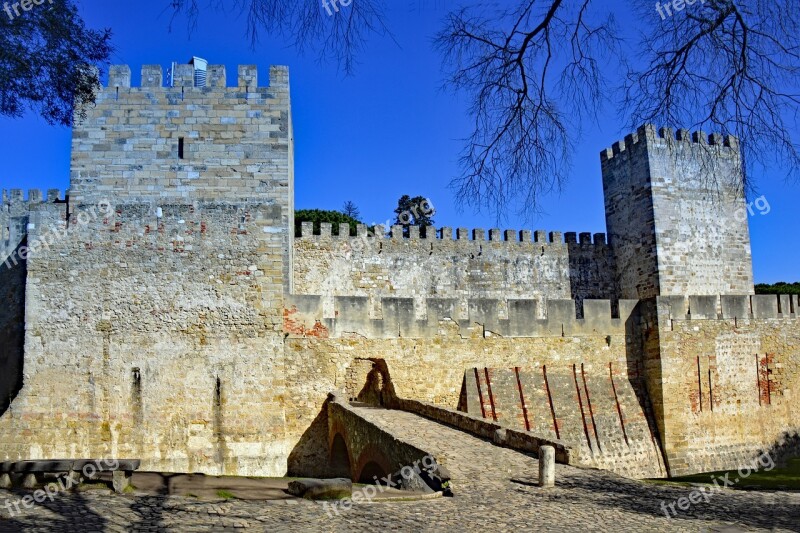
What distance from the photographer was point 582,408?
16344 mm

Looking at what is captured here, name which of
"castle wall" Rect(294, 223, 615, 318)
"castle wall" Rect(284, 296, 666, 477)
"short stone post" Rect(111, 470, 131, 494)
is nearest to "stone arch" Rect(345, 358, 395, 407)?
"castle wall" Rect(284, 296, 666, 477)

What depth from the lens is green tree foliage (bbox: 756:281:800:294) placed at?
36.5 meters

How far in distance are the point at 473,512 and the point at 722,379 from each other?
13.3 meters

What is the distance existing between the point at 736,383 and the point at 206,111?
1514 cm

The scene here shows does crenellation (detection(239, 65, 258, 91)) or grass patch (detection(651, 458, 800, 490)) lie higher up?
crenellation (detection(239, 65, 258, 91))

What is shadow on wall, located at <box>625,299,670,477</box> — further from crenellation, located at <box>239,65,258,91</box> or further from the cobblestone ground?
crenellation, located at <box>239,65,258,91</box>

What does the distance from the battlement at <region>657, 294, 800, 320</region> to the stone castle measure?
6cm

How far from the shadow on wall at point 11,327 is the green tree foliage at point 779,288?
113 feet

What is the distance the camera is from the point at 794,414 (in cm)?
1861

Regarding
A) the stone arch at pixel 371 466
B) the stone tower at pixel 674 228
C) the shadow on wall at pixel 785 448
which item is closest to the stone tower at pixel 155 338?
the stone arch at pixel 371 466

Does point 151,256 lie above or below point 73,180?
below

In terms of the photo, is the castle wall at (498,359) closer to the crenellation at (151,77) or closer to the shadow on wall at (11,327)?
the crenellation at (151,77)

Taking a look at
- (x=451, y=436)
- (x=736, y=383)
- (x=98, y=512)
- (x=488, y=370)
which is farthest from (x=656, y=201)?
(x=98, y=512)

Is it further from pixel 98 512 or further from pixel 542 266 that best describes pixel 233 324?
pixel 542 266
